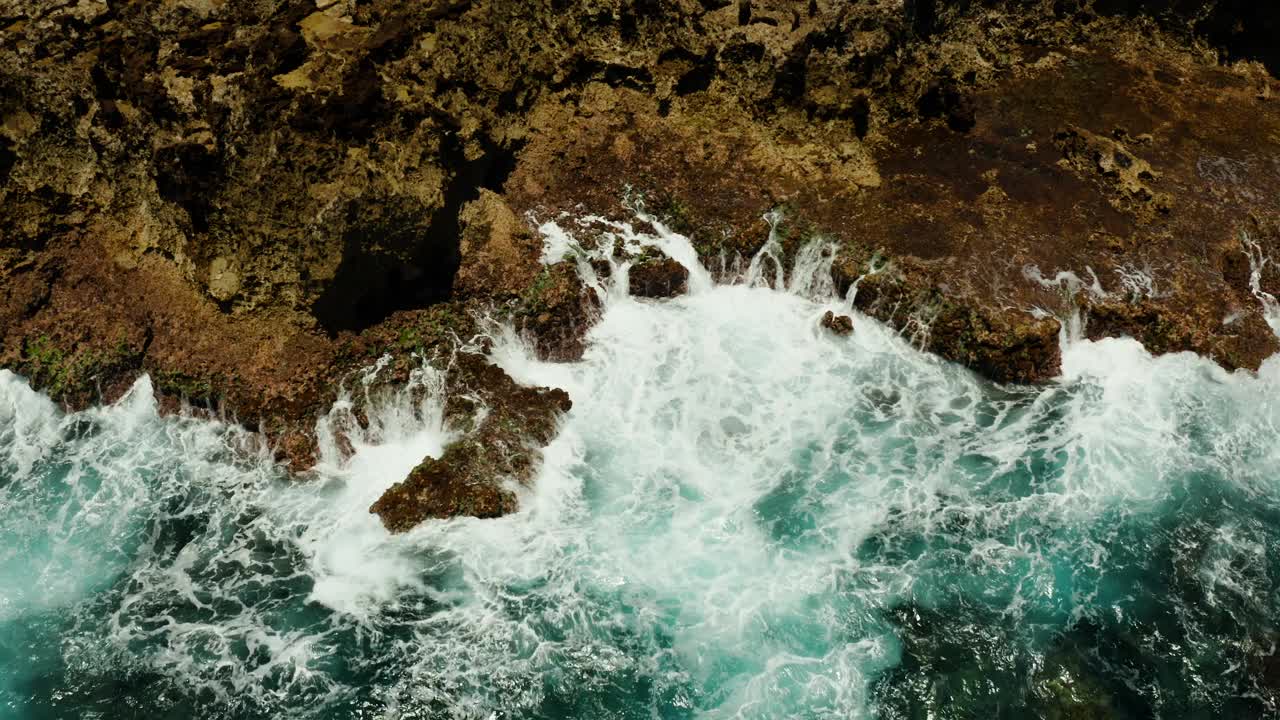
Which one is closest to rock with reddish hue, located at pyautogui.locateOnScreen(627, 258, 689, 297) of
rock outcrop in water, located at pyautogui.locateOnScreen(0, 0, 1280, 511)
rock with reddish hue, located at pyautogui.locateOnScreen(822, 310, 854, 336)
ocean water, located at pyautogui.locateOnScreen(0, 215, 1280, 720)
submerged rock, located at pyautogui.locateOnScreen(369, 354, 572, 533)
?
rock outcrop in water, located at pyautogui.locateOnScreen(0, 0, 1280, 511)

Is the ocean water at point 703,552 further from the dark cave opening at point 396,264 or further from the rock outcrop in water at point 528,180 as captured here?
the dark cave opening at point 396,264

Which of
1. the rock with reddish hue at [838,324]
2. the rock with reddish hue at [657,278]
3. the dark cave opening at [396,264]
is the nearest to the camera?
the dark cave opening at [396,264]

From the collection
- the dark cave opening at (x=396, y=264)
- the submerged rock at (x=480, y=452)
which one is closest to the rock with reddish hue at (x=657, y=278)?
the submerged rock at (x=480, y=452)

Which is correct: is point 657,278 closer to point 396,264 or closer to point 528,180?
point 528,180

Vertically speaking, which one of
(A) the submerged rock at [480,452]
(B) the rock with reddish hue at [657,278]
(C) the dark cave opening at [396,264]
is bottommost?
(A) the submerged rock at [480,452]

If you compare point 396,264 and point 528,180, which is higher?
Answer: point 528,180

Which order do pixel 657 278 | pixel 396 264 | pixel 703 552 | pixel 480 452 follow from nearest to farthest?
pixel 703 552
pixel 480 452
pixel 396 264
pixel 657 278

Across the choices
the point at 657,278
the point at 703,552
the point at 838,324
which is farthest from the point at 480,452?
the point at 838,324

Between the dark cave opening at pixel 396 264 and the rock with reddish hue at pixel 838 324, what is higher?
Answer: the dark cave opening at pixel 396 264
